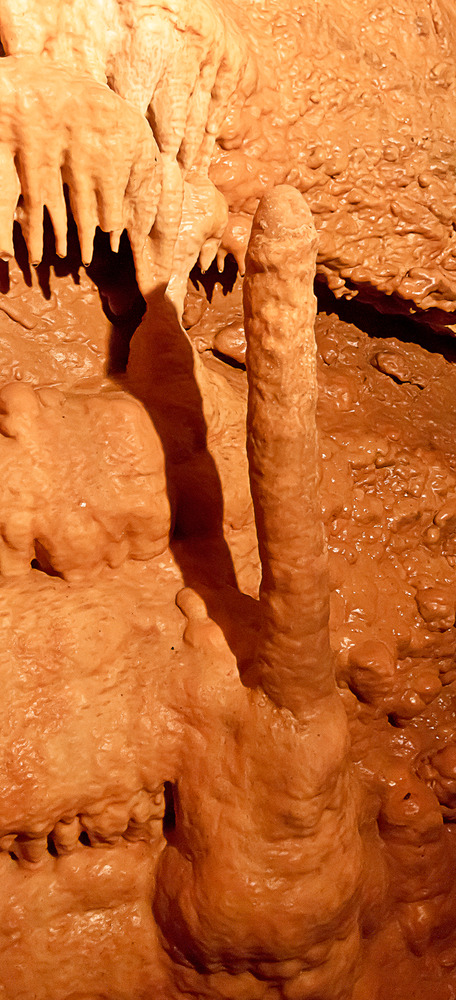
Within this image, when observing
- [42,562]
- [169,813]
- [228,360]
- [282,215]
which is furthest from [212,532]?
[282,215]

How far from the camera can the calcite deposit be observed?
302cm

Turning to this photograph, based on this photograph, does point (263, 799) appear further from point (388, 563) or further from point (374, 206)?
point (374, 206)

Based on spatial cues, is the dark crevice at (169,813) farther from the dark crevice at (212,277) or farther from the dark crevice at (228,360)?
the dark crevice at (212,277)

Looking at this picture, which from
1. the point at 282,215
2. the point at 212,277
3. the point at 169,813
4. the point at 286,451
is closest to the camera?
the point at 282,215

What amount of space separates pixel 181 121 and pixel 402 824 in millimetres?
3070

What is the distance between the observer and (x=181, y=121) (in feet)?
11.0

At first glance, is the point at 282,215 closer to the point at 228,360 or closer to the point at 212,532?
the point at 212,532

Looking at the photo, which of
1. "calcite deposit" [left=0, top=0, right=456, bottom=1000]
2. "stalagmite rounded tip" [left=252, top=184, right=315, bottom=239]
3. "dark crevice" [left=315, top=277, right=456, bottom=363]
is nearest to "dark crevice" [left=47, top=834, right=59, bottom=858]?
"calcite deposit" [left=0, top=0, right=456, bottom=1000]

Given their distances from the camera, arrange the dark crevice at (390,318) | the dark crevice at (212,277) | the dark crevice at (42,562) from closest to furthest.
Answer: the dark crevice at (42,562)
the dark crevice at (212,277)
the dark crevice at (390,318)

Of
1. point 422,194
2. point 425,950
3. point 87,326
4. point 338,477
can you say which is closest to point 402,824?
point 425,950

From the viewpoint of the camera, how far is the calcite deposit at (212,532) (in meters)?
3.02

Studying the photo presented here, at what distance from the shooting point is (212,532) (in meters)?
3.75

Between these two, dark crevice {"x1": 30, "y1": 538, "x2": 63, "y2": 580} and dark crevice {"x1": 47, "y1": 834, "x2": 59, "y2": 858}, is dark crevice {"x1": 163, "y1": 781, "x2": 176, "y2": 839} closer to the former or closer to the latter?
dark crevice {"x1": 47, "y1": 834, "x2": 59, "y2": 858}

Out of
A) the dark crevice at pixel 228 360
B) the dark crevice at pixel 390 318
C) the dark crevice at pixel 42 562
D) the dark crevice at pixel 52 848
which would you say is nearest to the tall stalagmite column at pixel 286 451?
the dark crevice at pixel 42 562
